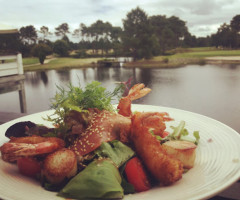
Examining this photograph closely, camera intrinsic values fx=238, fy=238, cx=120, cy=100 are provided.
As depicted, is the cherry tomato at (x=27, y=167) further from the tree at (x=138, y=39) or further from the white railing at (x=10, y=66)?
the tree at (x=138, y=39)

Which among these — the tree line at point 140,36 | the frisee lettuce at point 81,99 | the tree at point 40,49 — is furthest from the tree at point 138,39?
the frisee lettuce at point 81,99

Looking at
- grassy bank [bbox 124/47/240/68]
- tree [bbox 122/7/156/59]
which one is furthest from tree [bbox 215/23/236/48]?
tree [bbox 122/7/156/59]

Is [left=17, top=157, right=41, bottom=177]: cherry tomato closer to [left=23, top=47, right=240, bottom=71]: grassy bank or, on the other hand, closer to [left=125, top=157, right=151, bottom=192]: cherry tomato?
[left=125, top=157, right=151, bottom=192]: cherry tomato

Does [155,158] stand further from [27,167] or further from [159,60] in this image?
[159,60]

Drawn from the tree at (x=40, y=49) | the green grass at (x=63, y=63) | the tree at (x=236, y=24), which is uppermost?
the tree at (x=236, y=24)

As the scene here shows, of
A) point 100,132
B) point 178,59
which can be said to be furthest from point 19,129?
point 178,59

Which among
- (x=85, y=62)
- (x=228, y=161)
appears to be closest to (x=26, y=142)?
(x=228, y=161)
